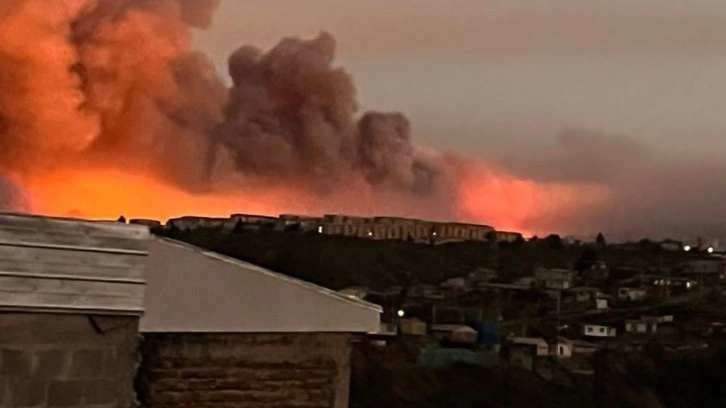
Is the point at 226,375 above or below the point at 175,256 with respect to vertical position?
below

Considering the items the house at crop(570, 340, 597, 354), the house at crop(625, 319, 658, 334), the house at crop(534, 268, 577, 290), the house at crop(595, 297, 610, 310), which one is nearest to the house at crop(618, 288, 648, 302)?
the house at crop(595, 297, 610, 310)

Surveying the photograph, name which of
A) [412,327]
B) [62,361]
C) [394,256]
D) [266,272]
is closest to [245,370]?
[266,272]

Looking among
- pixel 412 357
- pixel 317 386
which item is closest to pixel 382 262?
pixel 412 357

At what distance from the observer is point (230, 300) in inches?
274

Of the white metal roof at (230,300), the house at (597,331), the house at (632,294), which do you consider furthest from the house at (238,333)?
the house at (632,294)

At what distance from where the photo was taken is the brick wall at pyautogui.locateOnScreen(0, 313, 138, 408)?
18.6 feet

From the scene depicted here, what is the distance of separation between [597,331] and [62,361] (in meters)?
25.3

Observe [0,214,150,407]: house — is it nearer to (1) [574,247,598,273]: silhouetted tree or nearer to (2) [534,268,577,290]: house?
(2) [534,268,577,290]: house

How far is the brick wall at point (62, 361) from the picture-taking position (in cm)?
568

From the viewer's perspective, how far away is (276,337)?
731cm

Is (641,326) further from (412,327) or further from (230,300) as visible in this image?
(230,300)

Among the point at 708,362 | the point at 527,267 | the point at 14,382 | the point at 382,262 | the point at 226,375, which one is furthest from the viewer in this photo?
the point at 527,267

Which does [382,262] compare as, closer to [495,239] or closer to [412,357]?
[495,239]

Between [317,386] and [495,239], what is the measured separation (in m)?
40.5
